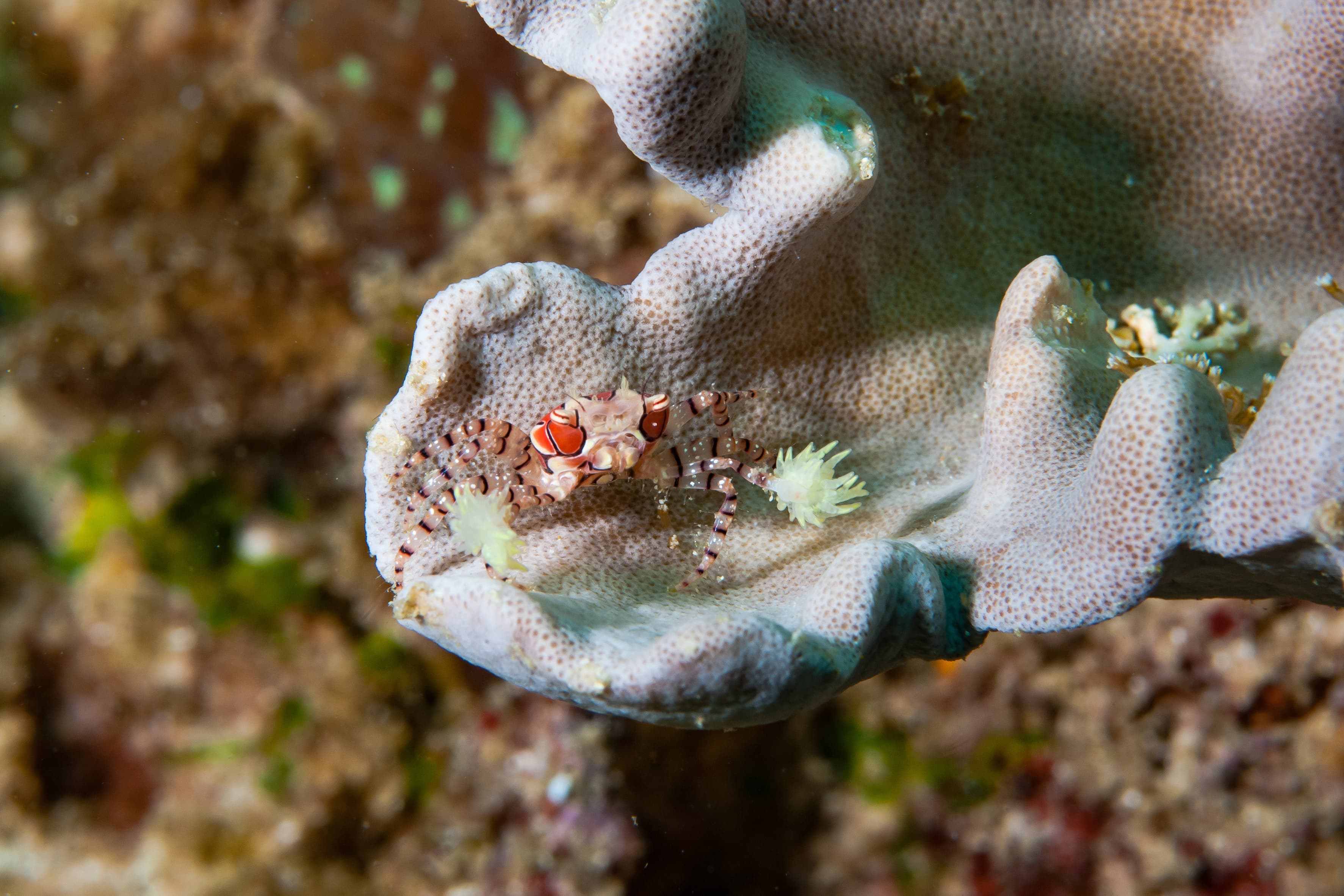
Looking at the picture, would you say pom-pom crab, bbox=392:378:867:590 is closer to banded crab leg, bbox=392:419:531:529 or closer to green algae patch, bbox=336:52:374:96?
banded crab leg, bbox=392:419:531:529

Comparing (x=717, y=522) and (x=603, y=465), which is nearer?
(x=603, y=465)

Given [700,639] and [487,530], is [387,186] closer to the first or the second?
[487,530]

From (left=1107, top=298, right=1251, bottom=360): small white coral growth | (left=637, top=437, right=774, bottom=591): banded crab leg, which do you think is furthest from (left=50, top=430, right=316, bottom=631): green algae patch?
(left=1107, top=298, right=1251, bottom=360): small white coral growth

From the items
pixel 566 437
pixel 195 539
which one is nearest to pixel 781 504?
pixel 566 437

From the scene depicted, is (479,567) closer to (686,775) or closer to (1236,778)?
(686,775)

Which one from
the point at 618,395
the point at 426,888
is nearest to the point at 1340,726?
the point at 618,395

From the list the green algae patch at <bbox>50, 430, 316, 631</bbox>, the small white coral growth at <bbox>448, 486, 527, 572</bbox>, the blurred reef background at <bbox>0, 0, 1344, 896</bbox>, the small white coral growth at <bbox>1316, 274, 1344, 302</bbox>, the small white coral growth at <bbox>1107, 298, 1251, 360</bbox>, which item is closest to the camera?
the small white coral growth at <bbox>448, 486, 527, 572</bbox>

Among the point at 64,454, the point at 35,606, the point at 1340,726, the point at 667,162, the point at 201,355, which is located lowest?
the point at 35,606
